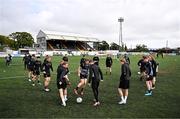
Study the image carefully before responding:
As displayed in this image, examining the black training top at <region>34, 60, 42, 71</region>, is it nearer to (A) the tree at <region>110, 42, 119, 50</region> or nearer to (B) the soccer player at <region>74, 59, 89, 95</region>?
(B) the soccer player at <region>74, 59, 89, 95</region>

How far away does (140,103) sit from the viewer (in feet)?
41.8

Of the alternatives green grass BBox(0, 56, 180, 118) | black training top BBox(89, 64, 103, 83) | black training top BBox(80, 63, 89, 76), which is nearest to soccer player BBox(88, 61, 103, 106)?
black training top BBox(89, 64, 103, 83)

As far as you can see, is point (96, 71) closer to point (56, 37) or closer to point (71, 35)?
point (56, 37)

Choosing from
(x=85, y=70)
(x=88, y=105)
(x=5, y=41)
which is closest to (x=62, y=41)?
(x=5, y=41)

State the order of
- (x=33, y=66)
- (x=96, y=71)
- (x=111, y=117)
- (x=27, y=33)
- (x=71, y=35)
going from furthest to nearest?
1. (x=27, y=33)
2. (x=71, y=35)
3. (x=33, y=66)
4. (x=96, y=71)
5. (x=111, y=117)

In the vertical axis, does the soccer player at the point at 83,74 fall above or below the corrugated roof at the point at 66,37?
below

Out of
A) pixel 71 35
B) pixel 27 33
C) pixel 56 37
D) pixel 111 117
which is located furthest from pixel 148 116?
pixel 27 33

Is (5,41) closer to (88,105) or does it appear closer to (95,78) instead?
(88,105)

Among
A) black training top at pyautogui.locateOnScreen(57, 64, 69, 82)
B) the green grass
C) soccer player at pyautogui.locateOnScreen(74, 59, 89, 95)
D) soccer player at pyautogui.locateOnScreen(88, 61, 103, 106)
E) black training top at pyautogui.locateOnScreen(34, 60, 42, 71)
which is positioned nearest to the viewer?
the green grass

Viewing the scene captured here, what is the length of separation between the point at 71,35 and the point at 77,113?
104534mm

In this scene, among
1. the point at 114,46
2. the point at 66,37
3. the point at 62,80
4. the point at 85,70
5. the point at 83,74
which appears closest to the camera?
the point at 62,80

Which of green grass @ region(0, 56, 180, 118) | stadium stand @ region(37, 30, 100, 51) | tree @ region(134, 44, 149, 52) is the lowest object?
green grass @ region(0, 56, 180, 118)

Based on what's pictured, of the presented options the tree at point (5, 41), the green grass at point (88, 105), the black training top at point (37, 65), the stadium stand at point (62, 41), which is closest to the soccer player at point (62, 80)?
the green grass at point (88, 105)

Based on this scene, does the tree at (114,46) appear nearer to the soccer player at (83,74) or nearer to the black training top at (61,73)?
the soccer player at (83,74)
